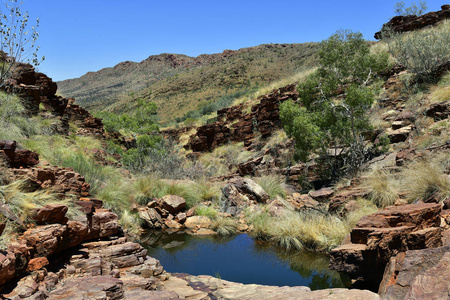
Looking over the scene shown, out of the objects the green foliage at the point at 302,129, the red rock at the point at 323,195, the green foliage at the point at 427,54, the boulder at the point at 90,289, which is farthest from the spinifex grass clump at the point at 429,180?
the green foliage at the point at 427,54

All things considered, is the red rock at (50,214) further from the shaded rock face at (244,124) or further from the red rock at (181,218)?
the shaded rock face at (244,124)

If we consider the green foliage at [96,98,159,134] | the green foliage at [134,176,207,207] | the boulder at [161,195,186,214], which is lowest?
the boulder at [161,195,186,214]

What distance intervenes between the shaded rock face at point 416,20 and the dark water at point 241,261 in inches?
724

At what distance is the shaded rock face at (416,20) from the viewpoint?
67.2 feet

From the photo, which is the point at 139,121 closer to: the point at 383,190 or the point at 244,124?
the point at 244,124

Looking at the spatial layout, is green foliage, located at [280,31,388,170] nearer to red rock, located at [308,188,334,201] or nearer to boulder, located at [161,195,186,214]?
red rock, located at [308,188,334,201]

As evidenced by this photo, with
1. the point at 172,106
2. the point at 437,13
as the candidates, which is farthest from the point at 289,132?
the point at 172,106

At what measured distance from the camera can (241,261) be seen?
659 centimetres

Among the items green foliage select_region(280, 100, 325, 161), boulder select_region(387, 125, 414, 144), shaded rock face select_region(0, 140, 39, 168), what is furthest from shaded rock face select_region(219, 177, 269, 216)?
shaded rock face select_region(0, 140, 39, 168)

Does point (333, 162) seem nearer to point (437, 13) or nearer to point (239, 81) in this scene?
point (437, 13)

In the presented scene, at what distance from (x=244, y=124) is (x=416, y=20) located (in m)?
13.9

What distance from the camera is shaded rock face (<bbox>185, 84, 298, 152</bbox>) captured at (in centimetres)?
1884

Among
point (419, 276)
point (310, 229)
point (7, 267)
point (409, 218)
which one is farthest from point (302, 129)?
point (7, 267)

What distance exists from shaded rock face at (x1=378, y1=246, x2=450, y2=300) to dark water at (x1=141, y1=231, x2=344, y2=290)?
2101mm
